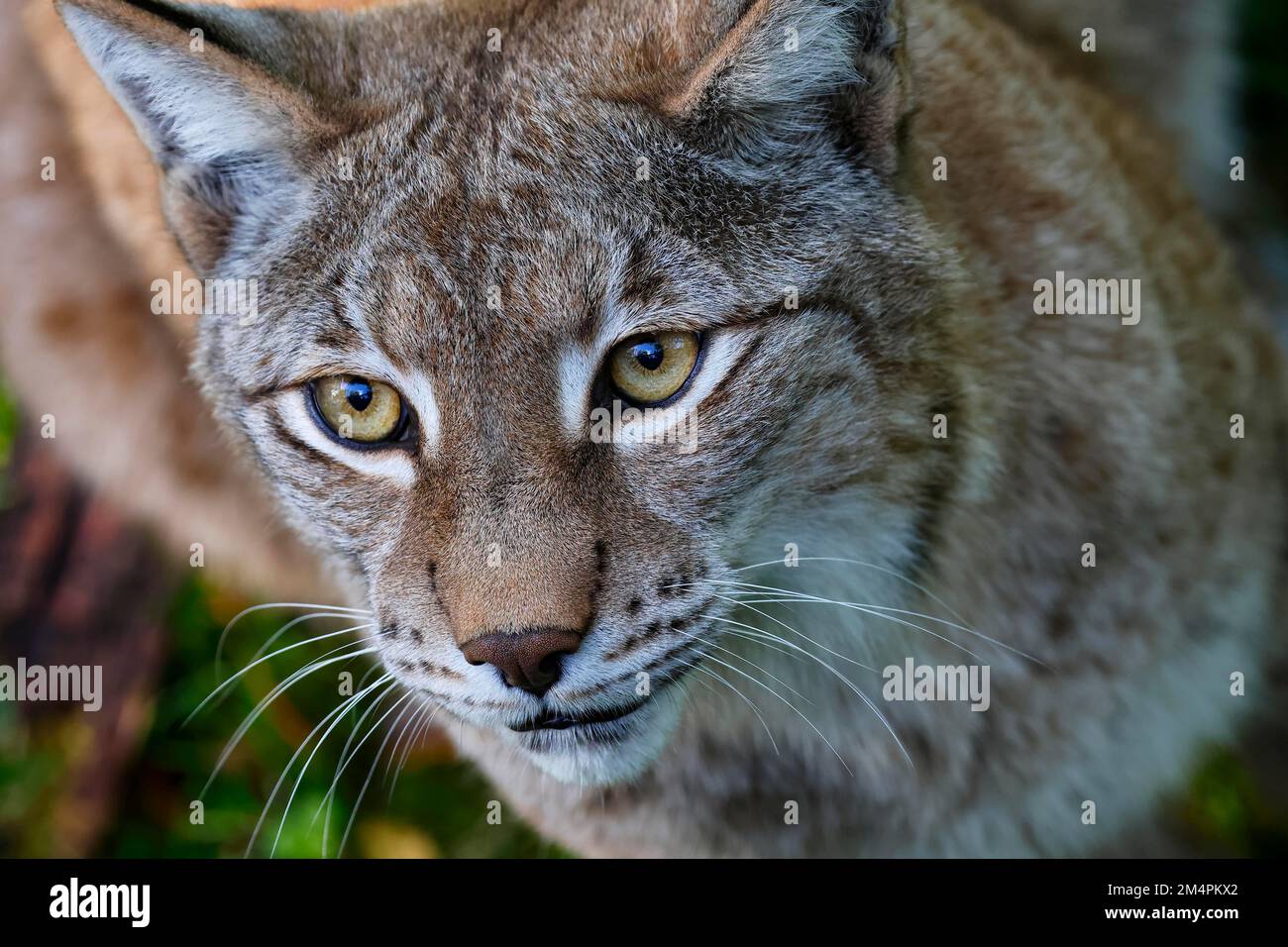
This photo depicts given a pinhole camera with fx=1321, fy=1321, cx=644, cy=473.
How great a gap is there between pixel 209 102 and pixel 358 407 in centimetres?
66

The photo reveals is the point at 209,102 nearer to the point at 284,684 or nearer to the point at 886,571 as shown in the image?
the point at 284,684

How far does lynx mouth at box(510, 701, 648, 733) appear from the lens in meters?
2.36

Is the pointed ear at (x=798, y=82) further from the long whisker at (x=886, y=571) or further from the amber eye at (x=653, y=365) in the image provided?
the long whisker at (x=886, y=571)

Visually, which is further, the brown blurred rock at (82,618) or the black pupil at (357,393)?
the brown blurred rock at (82,618)

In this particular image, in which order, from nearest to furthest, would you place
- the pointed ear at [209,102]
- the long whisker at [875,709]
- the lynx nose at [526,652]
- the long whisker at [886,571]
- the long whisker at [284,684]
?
the lynx nose at [526,652], the pointed ear at [209,102], the long whisker at [886,571], the long whisker at [284,684], the long whisker at [875,709]

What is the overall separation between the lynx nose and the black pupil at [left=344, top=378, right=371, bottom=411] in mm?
555

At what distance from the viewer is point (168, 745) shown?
493cm

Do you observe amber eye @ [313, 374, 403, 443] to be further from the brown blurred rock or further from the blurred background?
the brown blurred rock

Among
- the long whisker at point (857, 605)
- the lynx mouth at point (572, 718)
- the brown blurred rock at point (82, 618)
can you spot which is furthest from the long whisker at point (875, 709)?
the brown blurred rock at point (82, 618)

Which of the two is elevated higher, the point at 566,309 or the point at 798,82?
the point at 798,82

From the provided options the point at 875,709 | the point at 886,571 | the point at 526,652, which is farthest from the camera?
the point at 875,709

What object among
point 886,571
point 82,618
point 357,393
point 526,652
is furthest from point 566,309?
point 82,618

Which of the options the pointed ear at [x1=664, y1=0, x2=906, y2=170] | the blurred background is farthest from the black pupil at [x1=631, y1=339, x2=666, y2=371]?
the blurred background

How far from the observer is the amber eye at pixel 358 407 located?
2.50 metres
